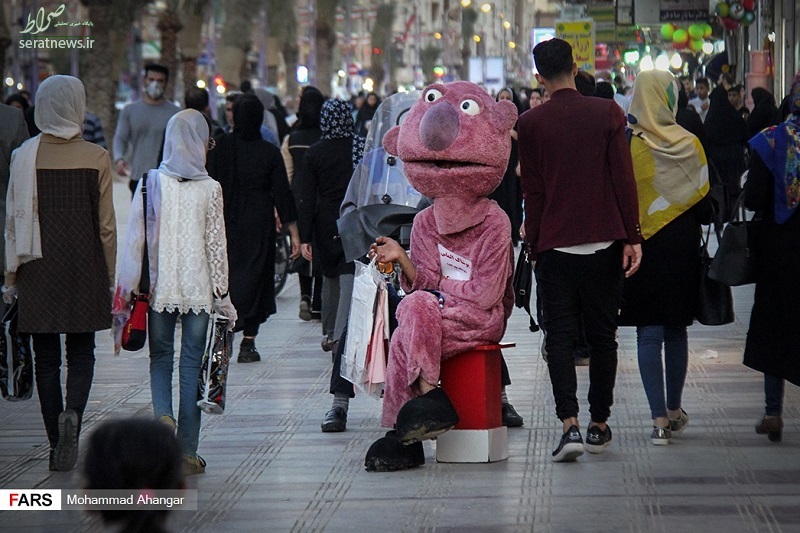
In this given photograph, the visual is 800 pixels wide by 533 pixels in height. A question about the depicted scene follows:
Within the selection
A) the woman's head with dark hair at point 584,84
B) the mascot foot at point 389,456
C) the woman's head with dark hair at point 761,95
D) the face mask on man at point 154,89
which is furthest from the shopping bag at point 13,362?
the woman's head with dark hair at point 761,95

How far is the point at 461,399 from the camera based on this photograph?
7.00 meters

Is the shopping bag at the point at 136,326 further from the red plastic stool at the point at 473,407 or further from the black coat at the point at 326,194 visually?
the black coat at the point at 326,194

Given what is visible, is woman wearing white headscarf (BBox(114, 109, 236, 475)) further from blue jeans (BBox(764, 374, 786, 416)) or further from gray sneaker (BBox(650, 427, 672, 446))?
blue jeans (BBox(764, 374, 786, 416))

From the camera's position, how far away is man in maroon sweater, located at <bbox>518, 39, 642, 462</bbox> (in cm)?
676

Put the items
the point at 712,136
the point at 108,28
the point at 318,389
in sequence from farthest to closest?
the point at 108,28 < the point at 712,136 < the point at 318,389

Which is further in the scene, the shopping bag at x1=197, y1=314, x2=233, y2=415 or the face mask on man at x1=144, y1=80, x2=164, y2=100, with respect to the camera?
the face mask on man at x1=144, y1=80, x2=164, y2=100

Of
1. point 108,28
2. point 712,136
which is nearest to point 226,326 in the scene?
point 712,136

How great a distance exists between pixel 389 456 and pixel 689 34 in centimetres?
3009

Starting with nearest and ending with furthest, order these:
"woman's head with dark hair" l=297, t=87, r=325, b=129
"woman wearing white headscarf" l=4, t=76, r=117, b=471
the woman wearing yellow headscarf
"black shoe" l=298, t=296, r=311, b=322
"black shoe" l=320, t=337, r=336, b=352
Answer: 1. "woman wearing white headscarf" l=4, t=76, r=117, b=471
2. the woman wearing yellow headscarf
3. "black shoe" l=320, t=337, r=336, b=352
4. "woman's head with dark hair" l=297, t=87, r=325, b=129
5. "black shoe" l=298, t=296, r=311, b=322

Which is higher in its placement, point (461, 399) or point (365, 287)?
point (365, 287)

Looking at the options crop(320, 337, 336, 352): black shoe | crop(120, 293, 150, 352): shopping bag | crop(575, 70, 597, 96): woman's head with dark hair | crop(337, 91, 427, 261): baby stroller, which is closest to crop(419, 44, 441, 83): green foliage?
crop(320, 337, 336, 352): black shoe

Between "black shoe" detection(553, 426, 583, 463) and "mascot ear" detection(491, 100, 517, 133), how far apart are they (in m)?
1.48

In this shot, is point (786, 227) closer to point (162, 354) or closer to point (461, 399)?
point (461, 399)

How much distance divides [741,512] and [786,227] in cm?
178
